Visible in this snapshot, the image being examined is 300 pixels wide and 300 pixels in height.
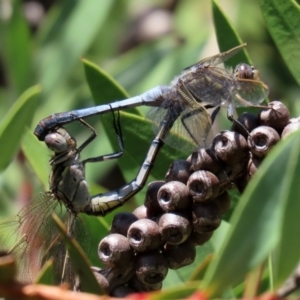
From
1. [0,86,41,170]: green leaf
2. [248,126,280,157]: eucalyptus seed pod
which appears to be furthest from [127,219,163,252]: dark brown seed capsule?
[0,86,41,170]: green leaf

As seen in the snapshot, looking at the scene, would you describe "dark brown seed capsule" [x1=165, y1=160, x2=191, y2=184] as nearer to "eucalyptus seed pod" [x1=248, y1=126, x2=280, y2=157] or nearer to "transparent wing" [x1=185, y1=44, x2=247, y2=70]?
→ "eucalyptus seed pod" [x1=248, y1=126, x2=280, y2=157]

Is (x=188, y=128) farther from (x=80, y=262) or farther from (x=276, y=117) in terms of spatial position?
(x=80, y=262)

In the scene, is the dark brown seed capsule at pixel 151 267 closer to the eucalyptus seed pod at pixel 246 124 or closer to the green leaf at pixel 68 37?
the eucalyptus seed pod at pixel 246 124

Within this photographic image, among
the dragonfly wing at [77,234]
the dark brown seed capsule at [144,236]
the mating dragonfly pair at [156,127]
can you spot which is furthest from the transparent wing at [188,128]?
the dragonfly wing at [77,234]

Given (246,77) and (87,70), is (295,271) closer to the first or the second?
(246,77)

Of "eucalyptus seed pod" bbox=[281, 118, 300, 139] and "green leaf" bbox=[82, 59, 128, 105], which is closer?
"eucalyptus seed pod" bbox=[281, 118, 300, 139]

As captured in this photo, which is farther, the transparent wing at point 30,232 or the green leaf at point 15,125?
the transparent wing at point 30,232

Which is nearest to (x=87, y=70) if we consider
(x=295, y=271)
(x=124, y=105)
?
(x=124, y=105)
